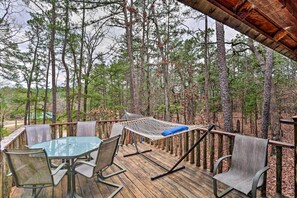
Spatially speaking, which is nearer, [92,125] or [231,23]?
[231,23]

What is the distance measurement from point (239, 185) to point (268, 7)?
2097mm


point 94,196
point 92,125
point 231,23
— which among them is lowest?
point 94,196

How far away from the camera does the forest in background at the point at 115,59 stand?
328 inches

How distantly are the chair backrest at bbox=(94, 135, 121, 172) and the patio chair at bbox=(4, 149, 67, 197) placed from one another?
23.8 inches

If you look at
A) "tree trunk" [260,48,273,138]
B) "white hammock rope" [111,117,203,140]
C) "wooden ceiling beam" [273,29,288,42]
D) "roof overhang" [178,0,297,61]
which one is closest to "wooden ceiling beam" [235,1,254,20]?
"roof overhang" [178,0,297,61]

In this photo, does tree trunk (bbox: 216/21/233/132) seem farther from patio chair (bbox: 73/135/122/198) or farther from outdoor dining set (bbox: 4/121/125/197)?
patio chair (bbox: 73/135/122/198)

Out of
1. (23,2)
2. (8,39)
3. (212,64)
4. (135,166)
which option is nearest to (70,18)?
(23,2)

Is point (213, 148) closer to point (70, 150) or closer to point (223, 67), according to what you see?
point (70, 150)

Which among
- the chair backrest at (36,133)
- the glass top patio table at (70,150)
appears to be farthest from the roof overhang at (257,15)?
Answer: the chair backrest at (36,133)

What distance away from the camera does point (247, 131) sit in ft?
42.6

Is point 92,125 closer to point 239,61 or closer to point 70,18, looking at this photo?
point 70,18

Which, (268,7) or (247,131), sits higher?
(268,7)

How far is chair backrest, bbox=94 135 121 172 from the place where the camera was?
2.48 m

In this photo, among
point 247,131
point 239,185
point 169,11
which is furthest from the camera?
point 247,131
